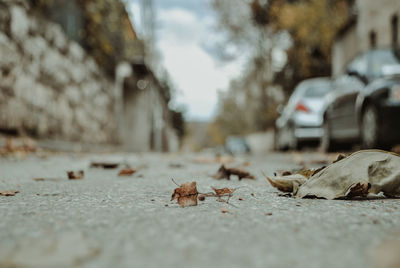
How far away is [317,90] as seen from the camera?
9.69 meters

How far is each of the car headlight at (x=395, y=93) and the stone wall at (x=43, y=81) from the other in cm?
466

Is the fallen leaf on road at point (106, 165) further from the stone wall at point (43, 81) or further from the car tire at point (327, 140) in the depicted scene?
the car tire at point (327, 140)

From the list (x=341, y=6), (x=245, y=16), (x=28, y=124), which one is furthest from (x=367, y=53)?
(x=245, y=16)

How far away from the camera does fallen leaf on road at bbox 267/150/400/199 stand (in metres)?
1.71

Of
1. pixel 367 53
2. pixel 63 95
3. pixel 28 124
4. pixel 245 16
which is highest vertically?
pixel 245 16

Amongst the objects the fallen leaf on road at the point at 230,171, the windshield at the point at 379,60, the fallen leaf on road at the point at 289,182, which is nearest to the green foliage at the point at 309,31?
the windshield at the point at 379,60

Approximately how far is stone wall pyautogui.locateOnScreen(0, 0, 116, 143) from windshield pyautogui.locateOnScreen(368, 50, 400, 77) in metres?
4.74

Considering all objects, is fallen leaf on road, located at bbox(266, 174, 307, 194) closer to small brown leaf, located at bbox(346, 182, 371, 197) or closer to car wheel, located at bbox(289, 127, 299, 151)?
small brown leaf, located at bbox(346, 182, 371, 197)

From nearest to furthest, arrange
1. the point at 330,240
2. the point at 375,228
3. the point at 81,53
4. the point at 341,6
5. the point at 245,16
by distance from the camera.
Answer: the point at 330,240
the point at 375,228
the point at 81,53
the point at 341,6
the point at 245,16

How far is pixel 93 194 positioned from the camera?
6.22 feet

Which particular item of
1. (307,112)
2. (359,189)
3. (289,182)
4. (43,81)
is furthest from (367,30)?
(359,189)

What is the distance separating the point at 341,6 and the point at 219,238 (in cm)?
1941

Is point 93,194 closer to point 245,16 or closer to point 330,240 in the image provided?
point 330,240

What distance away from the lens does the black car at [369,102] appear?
508 cm
